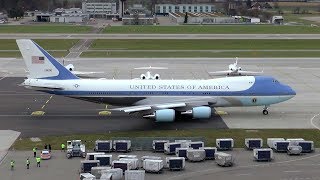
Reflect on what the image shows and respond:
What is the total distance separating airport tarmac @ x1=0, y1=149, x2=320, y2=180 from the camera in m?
39.2

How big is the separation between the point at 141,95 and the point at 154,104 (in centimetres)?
160

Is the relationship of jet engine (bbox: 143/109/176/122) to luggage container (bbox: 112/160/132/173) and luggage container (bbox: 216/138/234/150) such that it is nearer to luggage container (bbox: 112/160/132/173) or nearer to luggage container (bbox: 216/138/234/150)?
luggage container (bbox: 216/138/234/150)

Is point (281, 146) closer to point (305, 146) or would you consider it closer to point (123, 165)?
point (305, 146)

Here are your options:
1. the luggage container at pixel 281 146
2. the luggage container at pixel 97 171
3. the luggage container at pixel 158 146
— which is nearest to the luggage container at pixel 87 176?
the luggage container at pixel 97 171

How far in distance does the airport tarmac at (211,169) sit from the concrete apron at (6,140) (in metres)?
0.68

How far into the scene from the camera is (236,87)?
59.9 m

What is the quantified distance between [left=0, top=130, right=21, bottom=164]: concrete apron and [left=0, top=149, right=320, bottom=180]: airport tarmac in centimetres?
68

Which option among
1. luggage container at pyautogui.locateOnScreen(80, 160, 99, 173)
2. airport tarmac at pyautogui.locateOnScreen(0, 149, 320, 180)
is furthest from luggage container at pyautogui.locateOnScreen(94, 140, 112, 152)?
luggage container at pyautogui.locateOnScreen(80, 160, 99, 173)

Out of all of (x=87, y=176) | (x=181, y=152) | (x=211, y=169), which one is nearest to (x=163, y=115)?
(x=181, y=152)

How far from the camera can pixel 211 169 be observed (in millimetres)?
41219

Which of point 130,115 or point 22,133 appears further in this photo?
point 130,115

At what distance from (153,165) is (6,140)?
16.0m

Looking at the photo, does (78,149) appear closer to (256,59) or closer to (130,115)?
(130,115)

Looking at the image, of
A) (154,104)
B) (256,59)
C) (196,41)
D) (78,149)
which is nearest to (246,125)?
(154,104)
